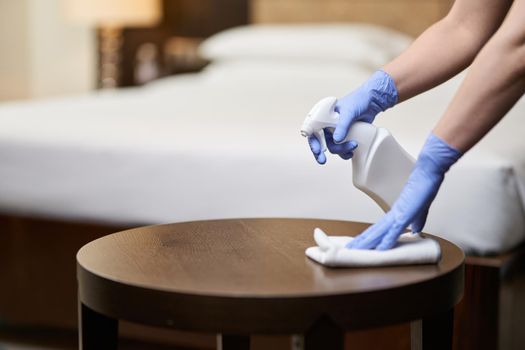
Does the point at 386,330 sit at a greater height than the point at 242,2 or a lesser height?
lesser

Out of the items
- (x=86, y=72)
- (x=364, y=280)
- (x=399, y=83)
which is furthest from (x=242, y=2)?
(x=364, y=280)

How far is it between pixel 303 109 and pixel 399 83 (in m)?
1.39

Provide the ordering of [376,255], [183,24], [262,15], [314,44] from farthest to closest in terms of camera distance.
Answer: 1. [183,24]
2. [262,15]
3. [314,44]
4. [376,255]

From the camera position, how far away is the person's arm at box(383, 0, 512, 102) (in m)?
1.21

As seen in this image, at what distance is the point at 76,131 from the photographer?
2191mm

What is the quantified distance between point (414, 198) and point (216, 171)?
917 millimetres

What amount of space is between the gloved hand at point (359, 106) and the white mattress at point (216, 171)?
22.4 inches

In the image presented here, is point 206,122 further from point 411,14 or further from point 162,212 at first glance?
point 411,14

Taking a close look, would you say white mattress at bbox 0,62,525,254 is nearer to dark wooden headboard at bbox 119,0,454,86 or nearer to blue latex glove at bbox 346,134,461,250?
blue latex glove at bbox 346,134,461,250

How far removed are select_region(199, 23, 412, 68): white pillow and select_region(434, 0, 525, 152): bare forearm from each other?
207 cm

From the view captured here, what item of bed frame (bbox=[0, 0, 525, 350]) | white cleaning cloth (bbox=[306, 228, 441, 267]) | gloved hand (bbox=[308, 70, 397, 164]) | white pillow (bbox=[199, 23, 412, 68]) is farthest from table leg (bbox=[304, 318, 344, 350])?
white pillow (bbox=[199, 23, 412, 68])

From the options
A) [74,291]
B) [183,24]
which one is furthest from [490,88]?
[183,24]

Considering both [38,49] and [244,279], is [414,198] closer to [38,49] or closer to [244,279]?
[244,279]

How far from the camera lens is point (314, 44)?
10.8 feet
